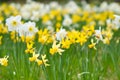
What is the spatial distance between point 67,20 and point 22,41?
2.18 meters

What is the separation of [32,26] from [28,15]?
2.93m

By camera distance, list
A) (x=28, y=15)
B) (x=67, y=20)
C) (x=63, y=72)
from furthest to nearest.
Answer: (x=28, y=15), (x=67, y=20), (x=63, y=72)

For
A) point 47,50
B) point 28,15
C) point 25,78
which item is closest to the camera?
point 25,78

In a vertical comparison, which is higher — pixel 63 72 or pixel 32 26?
pixel 32 26

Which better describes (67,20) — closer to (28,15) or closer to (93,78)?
(28,15)

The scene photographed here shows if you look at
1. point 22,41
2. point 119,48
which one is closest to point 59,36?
point 22,41

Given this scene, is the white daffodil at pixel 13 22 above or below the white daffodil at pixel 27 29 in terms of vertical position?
above

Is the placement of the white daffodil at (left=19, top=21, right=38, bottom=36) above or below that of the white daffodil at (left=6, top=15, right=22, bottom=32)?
below

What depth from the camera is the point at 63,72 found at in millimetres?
2801

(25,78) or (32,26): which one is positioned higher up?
(32,26)

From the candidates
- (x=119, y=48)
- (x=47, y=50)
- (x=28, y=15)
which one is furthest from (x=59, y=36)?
(x=28, y=15)

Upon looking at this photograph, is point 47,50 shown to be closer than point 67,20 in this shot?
Yes

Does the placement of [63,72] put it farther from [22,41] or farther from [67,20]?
[67,20]

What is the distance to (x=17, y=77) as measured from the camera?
9.68 feet
